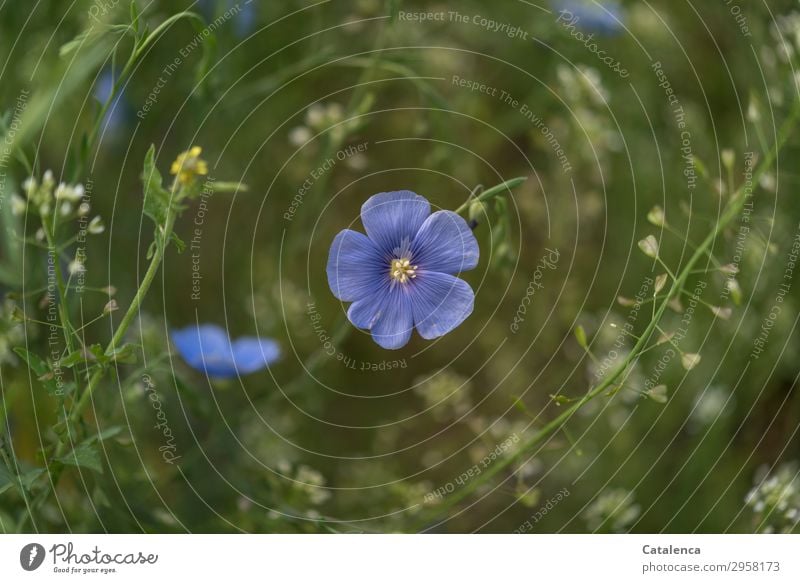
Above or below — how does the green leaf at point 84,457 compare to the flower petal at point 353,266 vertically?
below

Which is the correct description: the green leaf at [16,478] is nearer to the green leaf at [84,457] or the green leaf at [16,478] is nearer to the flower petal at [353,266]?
the green leaf at [84,457]

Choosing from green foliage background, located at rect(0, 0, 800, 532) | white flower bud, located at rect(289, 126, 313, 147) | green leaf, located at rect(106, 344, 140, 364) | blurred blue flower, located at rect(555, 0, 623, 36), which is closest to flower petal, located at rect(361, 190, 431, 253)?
green foliage background, located at rect(0, 0, 800, 532)

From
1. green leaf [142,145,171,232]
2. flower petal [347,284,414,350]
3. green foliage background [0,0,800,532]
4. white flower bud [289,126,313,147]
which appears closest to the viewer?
green leaf [142,145,171,232]

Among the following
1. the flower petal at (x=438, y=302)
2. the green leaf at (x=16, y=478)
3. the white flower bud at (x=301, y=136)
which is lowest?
the green leaf at (x=16, y=478)

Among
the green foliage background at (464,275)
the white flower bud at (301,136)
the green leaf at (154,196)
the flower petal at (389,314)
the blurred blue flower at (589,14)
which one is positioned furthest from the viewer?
the blurred blue flower at (589,14)

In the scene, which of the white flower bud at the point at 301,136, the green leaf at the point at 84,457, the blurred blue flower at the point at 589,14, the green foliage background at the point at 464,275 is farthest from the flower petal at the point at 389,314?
the blurred blue flower at the point at 589,14

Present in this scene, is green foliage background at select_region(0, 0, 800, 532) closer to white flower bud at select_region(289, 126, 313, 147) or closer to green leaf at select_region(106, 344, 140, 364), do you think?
white flower bud at select_region(289, 126, 313, 147)
